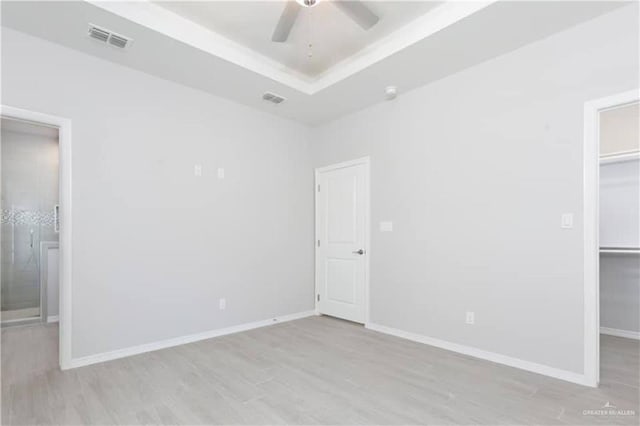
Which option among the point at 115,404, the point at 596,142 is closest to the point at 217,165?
the point at 115,404

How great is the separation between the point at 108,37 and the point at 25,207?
339 centimetres

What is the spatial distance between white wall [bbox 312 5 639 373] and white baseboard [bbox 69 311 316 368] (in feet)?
4.62

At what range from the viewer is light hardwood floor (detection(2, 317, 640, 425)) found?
7.23 feet

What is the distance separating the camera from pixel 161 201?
3.63m

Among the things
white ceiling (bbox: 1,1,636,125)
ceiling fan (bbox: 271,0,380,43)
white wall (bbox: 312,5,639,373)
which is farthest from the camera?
white wall (bbox: 312,5,639,373)

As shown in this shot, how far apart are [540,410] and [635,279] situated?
2.82m

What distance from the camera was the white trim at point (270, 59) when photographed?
2668mm

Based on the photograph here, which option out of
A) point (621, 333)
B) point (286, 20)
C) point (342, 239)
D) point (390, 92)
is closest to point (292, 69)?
point (390, 92)

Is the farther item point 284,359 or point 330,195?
point 330,195

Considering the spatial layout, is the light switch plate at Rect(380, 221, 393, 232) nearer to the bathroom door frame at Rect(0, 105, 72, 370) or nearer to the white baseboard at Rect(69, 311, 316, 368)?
the white baseboard at Rect(69, 311, 316, 368)

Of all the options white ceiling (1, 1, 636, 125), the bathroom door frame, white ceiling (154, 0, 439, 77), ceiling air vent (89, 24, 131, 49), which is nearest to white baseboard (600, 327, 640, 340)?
white ceiling (1, 1, 636, 125)

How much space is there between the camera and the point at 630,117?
405 cm

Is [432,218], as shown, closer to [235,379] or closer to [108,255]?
[235,379]

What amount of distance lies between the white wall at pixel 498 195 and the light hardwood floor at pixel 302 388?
0.42m
